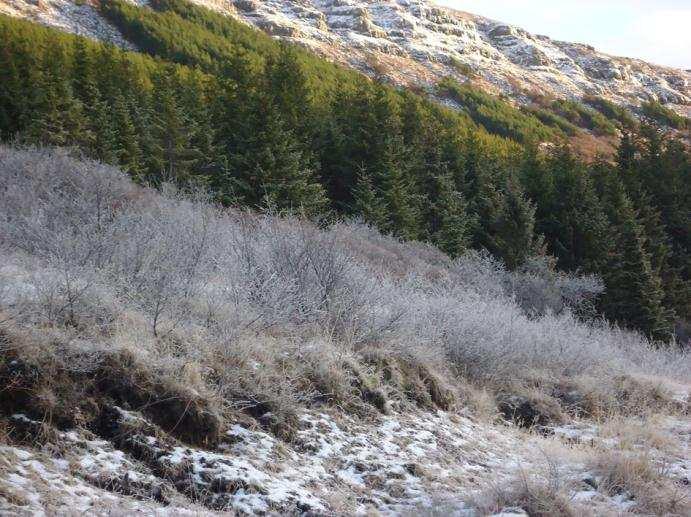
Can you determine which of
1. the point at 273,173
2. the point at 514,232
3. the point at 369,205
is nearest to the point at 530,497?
the point at 273,173

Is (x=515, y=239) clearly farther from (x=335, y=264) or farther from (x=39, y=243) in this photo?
(x=39, y=243)

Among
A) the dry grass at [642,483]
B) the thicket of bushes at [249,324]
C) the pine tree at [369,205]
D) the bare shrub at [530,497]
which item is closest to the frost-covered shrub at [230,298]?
the thicket of bushes at [249,324]

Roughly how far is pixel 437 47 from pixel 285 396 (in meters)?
110

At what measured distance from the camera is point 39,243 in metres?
8.42

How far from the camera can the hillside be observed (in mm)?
4152

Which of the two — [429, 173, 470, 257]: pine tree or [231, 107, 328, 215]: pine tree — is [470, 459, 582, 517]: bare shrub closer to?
[231, 107, 328, 215]: pine tree

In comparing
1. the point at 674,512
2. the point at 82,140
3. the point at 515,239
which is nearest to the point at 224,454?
the point at 674,512

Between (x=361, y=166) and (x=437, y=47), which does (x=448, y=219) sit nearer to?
(x=361, y=166)

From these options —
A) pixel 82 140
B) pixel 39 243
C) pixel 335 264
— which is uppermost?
pixel 335 264

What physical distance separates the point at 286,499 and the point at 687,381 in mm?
10299

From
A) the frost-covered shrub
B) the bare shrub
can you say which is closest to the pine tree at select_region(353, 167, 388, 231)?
the frost-covered shrub

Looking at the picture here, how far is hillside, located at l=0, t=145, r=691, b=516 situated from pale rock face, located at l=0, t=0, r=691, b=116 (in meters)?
71.8

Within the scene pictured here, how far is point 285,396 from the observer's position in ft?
17.5

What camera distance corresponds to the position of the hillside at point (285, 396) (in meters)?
4.15
